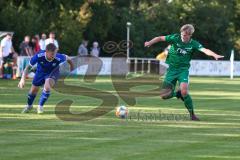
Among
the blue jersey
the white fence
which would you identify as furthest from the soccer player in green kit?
the white fence

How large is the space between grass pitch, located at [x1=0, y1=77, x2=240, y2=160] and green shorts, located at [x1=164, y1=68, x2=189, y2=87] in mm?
942

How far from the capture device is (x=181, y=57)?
17.0 metres

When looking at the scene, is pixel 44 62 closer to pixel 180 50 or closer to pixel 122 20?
pixel 180 50

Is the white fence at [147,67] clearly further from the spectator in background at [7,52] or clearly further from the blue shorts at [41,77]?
the blue shorts at [41,77]

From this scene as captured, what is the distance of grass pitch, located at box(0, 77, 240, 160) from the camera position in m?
10.7

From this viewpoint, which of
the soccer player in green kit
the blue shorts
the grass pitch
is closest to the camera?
the grass pitch

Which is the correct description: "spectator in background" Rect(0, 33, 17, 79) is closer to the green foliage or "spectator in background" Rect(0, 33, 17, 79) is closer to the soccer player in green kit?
the green foliage

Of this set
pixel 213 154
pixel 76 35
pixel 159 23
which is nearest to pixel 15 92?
pixel 213 154

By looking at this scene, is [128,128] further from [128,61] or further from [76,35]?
[76,35]

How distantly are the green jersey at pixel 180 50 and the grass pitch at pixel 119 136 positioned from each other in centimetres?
133

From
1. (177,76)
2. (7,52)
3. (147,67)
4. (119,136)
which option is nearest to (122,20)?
(147,67)

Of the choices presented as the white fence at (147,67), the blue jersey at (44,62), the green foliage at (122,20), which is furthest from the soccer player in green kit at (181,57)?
the green foliage at (122,20)

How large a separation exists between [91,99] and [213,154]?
12.2 meters

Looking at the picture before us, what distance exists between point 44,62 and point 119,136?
5.37 metres
